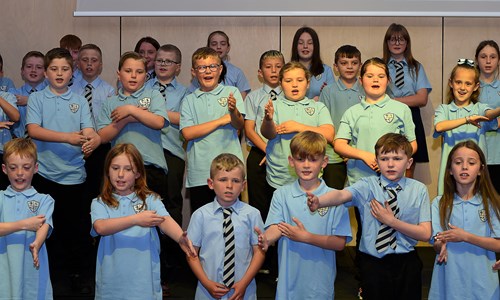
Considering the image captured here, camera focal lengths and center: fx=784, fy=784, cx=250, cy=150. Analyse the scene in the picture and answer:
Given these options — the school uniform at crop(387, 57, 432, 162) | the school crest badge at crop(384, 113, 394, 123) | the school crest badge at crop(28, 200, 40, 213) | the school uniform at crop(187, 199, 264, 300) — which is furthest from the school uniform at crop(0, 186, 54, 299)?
the school uniform at crop(387, 57, 432, 162)

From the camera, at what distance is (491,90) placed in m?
5.89

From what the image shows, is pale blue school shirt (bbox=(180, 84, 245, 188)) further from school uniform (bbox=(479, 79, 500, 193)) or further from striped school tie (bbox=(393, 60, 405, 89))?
school uniform (bbox=(479, 79, 500, 193))

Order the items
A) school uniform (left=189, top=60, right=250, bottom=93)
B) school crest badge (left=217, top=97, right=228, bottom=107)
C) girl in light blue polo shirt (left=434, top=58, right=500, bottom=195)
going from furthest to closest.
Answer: school uniform (left=189, top=60, right=250, bottom=93)
girl in light blue polo shirt (left=434, top=58, right=500, bottom=195)
school crest badge (left=217, top=97, right=228, bottom=107)

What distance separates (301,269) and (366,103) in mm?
1342

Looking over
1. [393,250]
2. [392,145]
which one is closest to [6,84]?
[392,145]

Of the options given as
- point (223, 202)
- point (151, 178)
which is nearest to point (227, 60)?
point (151, 178)

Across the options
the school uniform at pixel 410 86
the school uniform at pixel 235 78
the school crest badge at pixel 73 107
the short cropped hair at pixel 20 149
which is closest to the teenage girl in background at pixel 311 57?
the school uniform at pixel 410 86

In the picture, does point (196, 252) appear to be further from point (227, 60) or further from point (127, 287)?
point (227, 60)

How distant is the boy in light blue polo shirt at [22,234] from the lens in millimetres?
4250

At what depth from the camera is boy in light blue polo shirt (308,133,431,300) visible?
422 cm

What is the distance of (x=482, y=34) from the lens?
6973 millimetres

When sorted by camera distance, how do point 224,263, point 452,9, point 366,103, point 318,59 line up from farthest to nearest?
1. point 452,9
2. point 318,59
3. point 366,103
4. point 224,263

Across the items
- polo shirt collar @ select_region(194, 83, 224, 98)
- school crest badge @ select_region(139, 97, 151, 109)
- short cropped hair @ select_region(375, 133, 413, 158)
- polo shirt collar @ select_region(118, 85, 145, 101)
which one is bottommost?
short cropped hair @ select_region(375, 133, 413, 158)

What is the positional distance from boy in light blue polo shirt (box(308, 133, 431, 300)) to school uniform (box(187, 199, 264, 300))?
56 cm
